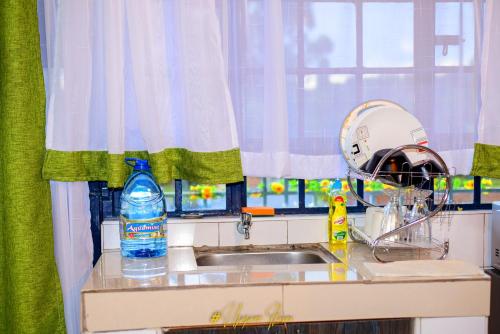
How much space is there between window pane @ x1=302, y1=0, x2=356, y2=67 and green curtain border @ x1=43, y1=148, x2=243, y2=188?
1.53ft

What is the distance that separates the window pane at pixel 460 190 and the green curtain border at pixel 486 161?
0.11 meters

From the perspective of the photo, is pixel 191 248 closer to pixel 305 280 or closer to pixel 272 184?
A: pixel 272 184

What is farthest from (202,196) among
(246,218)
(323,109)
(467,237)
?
(467,237)

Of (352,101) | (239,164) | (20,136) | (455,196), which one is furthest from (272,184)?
(20,136)

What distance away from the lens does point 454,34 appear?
224 cm

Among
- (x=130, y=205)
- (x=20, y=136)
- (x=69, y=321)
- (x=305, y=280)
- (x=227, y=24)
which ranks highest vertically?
(x=227, y=24)

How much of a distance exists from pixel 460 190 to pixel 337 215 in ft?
2.00

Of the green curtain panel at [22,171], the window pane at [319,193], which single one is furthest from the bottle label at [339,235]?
the green curtain panel at [22,171]

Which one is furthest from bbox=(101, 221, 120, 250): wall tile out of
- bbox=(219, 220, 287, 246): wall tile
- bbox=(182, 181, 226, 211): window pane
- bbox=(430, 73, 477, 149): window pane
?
bbox=(430, 73, 477, 149): window pane

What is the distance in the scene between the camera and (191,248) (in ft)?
7.22

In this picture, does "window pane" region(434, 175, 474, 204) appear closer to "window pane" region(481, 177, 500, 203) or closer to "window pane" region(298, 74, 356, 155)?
"window pane" region(481, 177, 500, 203)

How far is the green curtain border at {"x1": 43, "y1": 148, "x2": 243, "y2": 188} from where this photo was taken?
6.66ft

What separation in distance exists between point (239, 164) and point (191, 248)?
0.36m

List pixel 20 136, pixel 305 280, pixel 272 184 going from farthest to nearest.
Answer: pixel 272 184 → pixel 20 136 → pixel 305 280
